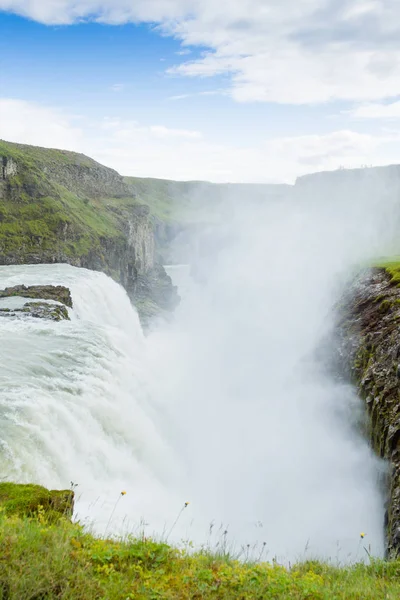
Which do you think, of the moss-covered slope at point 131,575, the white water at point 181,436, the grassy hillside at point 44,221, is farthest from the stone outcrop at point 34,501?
the grassy hillside at point 44,221

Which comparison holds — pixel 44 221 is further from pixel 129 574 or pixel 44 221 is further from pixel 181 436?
pixel 129 574

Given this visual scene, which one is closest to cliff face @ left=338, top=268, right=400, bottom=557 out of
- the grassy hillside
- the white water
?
the white water

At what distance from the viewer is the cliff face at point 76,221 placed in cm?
5216

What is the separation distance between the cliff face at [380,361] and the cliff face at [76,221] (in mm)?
35144

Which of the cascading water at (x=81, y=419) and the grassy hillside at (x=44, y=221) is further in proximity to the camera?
the grassy hillside at (x=44, y=221)

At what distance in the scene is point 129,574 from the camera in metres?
5.84

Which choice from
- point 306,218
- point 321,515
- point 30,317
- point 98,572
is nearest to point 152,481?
point 321,515

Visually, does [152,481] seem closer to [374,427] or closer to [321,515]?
[321,515]

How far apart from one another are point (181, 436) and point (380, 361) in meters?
11.3

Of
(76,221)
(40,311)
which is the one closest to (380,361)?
(40,311)

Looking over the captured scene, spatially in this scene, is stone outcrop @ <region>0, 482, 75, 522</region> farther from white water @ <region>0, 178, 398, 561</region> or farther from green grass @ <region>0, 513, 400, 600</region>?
white water @ <region>0, 178, 398, 561</region>

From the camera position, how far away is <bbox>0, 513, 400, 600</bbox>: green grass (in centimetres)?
513

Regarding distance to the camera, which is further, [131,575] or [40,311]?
[40,311]

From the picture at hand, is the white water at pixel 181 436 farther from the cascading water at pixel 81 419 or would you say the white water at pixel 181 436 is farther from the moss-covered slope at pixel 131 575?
the moss-covered slope at pixel 131 575
